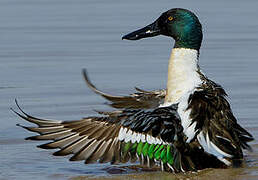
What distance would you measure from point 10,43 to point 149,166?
619 cm

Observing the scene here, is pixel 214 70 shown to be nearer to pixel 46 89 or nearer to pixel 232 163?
pixel 46 89

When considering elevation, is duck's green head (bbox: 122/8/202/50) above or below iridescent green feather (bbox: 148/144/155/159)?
above

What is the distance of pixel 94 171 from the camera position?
8508mm

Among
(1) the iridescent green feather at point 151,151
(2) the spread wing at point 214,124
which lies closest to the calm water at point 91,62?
(2) the spread wing at point 214,124

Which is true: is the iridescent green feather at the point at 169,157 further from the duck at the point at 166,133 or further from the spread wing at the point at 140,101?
the spread wing at the point at 140,101

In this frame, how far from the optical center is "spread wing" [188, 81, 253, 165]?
7.89m

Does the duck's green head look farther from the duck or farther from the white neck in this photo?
the duck

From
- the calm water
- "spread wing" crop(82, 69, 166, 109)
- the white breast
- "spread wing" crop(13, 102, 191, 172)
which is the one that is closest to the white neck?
the white breast

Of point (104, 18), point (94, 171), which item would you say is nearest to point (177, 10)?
point (94, 171)

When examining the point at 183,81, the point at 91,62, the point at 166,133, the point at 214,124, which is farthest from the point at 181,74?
the point at 91,62

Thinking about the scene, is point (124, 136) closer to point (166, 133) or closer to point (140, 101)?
point (166, 133)

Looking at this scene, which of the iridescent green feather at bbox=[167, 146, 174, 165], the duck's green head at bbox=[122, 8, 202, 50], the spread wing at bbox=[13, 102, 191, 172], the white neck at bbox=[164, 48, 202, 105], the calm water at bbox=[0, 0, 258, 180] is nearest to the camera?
the spread wing at bbox=[13, 102, 191, 172]

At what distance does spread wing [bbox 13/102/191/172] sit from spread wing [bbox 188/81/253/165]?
22cm

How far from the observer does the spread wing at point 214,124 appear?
311 inches
